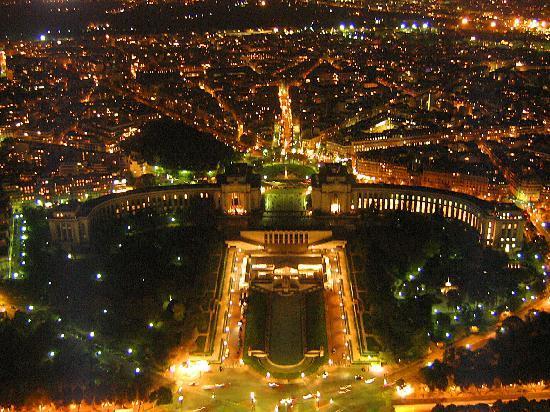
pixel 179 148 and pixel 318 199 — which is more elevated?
pixel 179 148

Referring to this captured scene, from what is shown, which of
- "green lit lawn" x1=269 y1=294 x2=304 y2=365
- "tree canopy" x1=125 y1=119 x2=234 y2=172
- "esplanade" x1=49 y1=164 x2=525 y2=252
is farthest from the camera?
"tree canopy" x1=125 y1=119 x2=234 y2=172

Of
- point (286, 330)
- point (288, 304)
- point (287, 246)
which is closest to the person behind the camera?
point (286, 330)

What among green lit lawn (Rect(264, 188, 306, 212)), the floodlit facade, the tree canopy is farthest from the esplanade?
the tree canopy

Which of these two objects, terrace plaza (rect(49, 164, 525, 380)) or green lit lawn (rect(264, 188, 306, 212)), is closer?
terrace plaza (rect(49, 164, 525, 380))

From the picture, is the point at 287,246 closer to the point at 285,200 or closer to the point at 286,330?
the point at 285,200

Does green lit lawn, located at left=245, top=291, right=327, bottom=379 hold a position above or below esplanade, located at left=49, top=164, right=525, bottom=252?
below

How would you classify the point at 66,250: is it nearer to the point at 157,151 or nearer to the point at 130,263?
the point at 130,263

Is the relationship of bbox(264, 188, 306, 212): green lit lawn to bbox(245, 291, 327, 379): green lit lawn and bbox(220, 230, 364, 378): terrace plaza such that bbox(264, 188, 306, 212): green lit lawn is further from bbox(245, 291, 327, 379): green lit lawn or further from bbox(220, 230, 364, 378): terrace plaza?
bbox(245, 291, 327, 379): green lit lawn

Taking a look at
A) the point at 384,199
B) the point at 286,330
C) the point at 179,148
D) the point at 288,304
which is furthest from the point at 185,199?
the point at 286,330

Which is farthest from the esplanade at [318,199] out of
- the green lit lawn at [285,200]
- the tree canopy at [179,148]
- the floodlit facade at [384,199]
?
the tree canopy at [179,148]

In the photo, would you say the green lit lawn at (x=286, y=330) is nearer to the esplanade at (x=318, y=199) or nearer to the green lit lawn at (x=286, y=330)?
the green lit lawn at (x=286, y=330)

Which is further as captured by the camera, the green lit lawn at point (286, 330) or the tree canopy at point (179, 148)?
the tree canopy at point (179, 148)

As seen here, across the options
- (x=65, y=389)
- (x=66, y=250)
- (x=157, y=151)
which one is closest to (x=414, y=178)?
(x=157, y=151)
